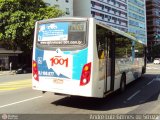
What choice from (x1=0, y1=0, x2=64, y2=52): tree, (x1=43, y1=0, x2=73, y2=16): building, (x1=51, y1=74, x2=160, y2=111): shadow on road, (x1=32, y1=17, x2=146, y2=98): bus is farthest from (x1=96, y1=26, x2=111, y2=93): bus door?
(x1=43, y1=0, x2=73, y2=16): building

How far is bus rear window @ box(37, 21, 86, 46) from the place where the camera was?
396 inches

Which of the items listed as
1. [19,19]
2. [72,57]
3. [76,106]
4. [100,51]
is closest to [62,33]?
[72,57]

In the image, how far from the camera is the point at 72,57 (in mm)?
9969

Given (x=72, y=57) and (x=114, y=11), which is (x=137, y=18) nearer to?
(x=114, y=11)

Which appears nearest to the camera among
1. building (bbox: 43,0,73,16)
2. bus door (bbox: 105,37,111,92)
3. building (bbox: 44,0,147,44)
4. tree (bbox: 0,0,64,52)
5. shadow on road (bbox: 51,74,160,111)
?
shadow on road (bbox: 51,74,160,111)

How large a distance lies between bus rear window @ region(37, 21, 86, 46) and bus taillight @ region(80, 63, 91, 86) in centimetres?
79

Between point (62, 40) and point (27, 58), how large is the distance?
4220 centimetres

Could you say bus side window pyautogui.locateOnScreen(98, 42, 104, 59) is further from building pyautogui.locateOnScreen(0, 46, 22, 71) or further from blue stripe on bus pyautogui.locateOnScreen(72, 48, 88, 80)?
building pyautogui.locateOnScreen(0, 46, 22, 71)

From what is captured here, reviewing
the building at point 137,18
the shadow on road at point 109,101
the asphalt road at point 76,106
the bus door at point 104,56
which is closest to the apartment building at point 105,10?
the building at point 137,18

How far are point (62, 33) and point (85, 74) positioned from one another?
1.67 m

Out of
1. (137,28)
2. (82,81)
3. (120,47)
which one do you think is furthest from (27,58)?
(137,28)

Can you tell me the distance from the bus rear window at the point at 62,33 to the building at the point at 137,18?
10136 centimetres

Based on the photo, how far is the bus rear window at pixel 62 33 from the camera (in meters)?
10.0

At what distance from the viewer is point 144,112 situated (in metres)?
9.70
